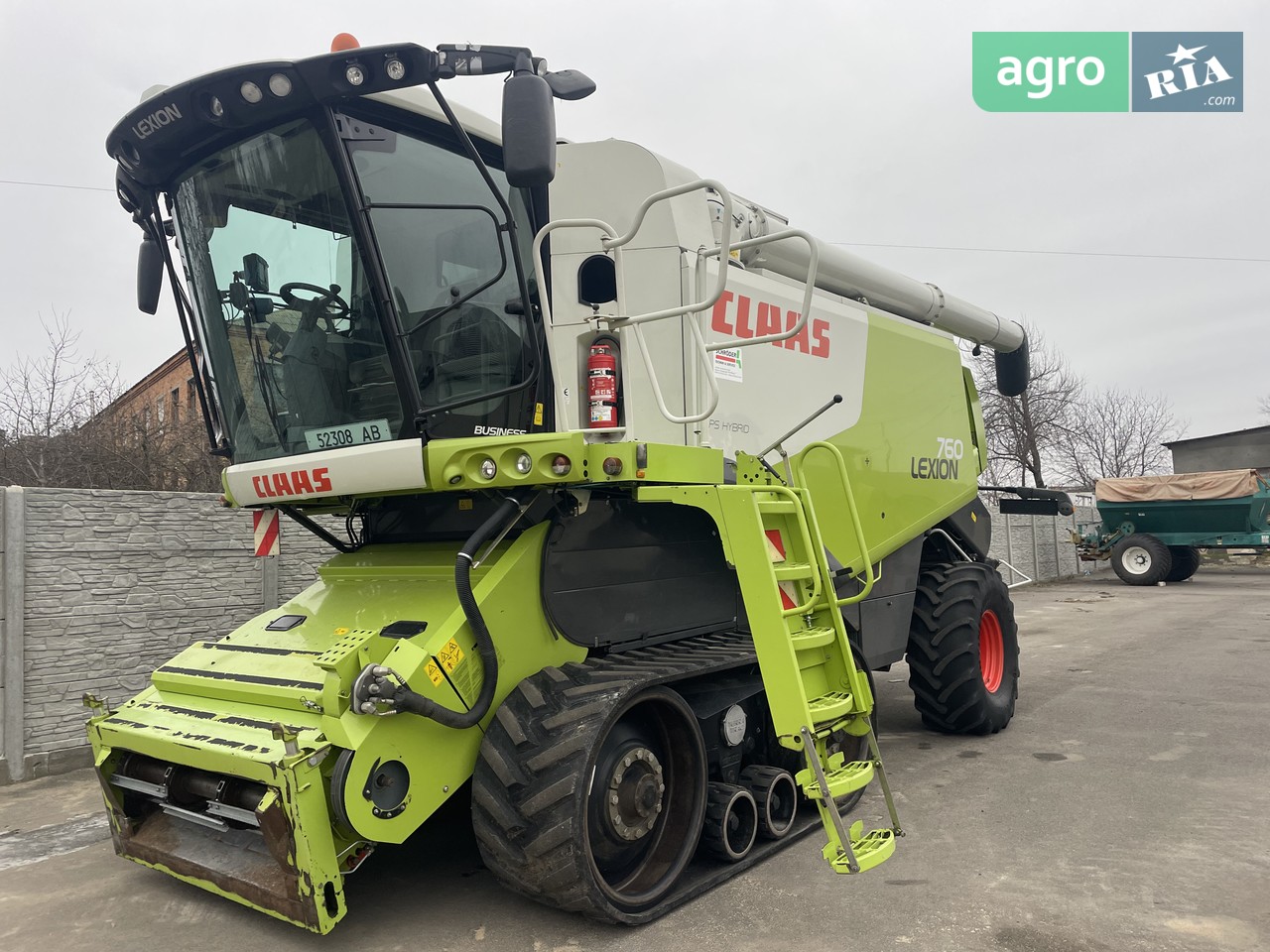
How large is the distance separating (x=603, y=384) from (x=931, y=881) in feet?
7.91

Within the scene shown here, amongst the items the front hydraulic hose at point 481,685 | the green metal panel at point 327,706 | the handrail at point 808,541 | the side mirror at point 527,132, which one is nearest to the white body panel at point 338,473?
the front hydraulic hose at point 481,685

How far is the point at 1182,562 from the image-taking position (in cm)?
1905

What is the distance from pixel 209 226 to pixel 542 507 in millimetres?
1888

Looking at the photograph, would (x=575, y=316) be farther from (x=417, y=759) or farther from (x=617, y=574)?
(x=417, y=759)

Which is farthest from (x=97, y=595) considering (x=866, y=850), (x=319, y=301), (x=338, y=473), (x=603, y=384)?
(x=866, y=850)

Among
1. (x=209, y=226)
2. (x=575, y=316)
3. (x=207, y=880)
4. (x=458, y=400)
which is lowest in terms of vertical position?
(x=207, y=880)

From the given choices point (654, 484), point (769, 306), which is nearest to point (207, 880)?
point (654, 484)

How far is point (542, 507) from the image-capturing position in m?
3.73

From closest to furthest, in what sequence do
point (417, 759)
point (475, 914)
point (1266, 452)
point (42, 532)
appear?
point (417, 759) → point (475, 914) → point (42, 532) → point (1266, 452)

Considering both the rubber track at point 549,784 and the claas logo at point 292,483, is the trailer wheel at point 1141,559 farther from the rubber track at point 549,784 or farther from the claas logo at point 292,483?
the claas logo at point 292,483

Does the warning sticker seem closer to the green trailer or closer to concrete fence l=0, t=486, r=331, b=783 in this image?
concrete fence l=0, t=486, r=331, b=783

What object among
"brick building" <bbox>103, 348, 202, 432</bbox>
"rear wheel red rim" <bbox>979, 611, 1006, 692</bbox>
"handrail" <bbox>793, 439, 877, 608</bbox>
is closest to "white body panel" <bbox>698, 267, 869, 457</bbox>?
"handrail" <bbox>793, 439, 877, 608</bbox>

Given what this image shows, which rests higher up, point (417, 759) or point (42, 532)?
point (42, 532)

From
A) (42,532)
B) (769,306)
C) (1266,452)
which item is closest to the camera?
(769,306)
